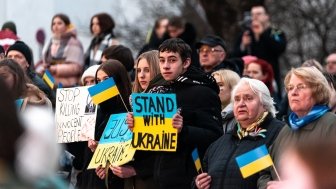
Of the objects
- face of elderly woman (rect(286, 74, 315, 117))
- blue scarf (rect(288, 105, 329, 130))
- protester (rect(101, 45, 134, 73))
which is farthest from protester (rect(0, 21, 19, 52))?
blue scarf (rect(288, 105, 329, 130))

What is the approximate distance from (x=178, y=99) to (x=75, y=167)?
6.23 ft

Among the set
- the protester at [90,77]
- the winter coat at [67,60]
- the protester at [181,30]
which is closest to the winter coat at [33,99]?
the protester at [90,77]

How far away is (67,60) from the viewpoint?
15266 mm

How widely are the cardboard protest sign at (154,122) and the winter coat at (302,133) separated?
1.16 metres

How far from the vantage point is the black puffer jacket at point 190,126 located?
9.52 metres

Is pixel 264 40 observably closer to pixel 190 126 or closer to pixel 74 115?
pixel 74 115

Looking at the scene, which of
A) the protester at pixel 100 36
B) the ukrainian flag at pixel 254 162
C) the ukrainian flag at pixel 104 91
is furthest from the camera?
the protester at pixel 100 36

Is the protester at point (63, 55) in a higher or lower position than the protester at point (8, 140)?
higher

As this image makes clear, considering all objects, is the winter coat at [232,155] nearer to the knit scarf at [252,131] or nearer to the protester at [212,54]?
the knit scarf at [252,131]

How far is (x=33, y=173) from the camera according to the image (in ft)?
13.2

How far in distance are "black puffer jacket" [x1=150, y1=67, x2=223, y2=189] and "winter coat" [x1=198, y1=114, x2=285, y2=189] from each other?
1.13 feet

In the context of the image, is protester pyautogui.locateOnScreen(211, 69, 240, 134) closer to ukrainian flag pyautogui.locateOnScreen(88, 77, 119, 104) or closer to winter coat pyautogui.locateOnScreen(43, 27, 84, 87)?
ukrainian flag pyautogui.locateOnScreen(88, 77, 119, 104)

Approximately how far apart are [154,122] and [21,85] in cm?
118

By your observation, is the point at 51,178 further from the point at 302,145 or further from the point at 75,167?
the point at 75,167
